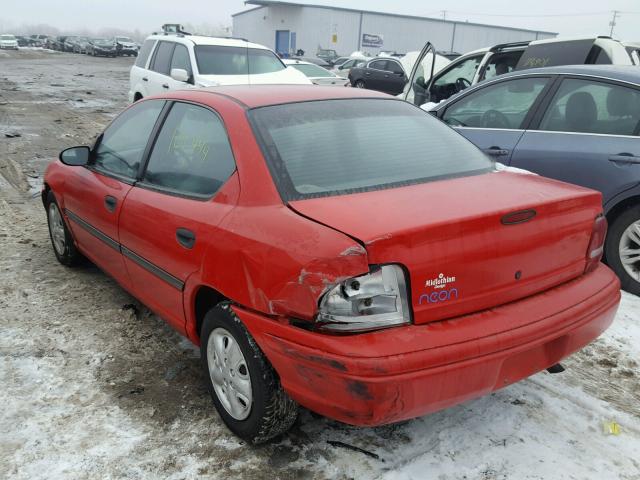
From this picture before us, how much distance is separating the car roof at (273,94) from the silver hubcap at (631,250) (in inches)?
81.5

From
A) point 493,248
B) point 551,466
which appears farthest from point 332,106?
point 551,466

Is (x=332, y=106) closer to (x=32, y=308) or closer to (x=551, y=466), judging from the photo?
(x=551, y=466)

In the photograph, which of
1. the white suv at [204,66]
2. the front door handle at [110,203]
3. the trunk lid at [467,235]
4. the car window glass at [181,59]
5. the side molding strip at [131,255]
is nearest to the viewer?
the trunk lid at [467,235]

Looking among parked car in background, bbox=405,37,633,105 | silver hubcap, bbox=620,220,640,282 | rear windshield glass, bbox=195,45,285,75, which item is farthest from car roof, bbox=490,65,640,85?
rear windshield glass, bbox=195,45,285,75

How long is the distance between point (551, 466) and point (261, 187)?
1.71 metres

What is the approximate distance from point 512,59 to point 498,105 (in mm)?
3238

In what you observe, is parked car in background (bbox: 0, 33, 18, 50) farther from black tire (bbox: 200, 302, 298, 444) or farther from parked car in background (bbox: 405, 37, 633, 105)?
black tire (bbox: 200, 302, 298, 444)

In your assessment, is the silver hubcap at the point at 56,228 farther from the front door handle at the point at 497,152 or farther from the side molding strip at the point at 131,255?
the front door handle at the point at 497,152

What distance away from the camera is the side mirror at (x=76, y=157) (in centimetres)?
398

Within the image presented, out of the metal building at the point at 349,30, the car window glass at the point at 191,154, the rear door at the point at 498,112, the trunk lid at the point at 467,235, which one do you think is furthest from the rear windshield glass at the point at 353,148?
the metal building at the point at 349,30

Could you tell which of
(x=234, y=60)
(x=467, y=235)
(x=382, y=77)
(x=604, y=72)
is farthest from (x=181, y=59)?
(x=467, y=235)

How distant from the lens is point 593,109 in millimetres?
4504

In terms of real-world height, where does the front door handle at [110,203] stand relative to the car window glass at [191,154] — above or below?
below

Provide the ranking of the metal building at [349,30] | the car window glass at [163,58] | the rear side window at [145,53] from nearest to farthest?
the car window glass at [163,58], the rear side window at [145,53], the metal building at [349,30]
